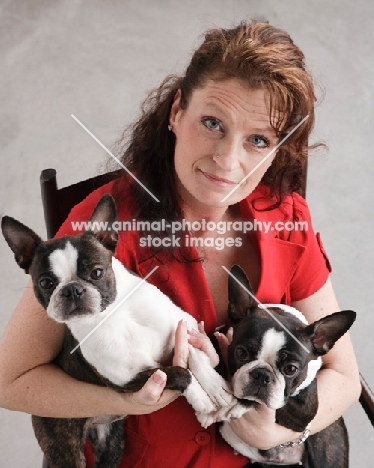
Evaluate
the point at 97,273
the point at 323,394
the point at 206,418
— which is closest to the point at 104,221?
the point at 97,273

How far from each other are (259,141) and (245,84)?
0.12 meters

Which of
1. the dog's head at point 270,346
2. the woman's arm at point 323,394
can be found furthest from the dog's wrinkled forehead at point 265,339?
the woman's arm at point 323,394

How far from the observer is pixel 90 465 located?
1.53m

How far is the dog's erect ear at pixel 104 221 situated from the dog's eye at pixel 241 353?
12.5 inches

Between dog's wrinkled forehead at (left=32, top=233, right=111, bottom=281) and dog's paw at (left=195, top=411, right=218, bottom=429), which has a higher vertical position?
dog's wrinkled forehead at (left=32, top=233, right=111, bottom=281)

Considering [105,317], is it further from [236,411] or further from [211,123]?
[211,123]

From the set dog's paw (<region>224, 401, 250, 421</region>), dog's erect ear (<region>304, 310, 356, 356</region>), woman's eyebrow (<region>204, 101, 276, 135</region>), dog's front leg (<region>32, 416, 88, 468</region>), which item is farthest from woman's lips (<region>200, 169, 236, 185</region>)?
dog's front leg (<region>32, 416, 88, 468</region>)

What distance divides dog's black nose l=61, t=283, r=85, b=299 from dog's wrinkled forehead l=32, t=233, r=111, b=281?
0.03 metres

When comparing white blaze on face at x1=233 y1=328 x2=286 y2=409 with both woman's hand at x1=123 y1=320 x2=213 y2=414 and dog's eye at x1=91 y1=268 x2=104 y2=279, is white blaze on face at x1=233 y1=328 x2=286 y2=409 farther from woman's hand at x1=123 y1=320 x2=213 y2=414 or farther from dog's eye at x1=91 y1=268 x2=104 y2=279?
dog's eye at x1=91 y1=268 x2=104 y2=279

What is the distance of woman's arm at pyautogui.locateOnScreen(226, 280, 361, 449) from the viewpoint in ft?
4.53

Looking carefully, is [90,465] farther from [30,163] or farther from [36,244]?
[30,163]

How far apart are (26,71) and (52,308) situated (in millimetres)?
2524

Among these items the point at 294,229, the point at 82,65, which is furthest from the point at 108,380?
the point at 82,65

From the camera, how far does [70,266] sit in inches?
48.8
